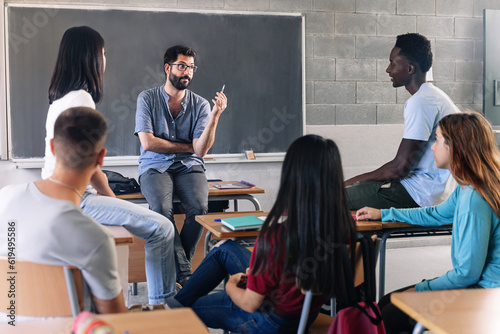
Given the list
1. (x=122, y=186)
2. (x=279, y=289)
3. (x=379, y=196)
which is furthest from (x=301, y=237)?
(x=122, y=186)

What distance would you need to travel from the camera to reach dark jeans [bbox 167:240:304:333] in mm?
1615

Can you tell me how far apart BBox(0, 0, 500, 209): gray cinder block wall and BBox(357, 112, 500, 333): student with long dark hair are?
273 centimetres

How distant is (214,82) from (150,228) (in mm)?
2337

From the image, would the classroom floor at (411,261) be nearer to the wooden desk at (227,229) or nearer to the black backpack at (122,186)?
the black backpack at (122,186)

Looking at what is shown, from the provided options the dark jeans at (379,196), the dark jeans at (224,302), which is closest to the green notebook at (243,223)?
the dark jeans at (224,302)

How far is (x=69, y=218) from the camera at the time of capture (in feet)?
4.22

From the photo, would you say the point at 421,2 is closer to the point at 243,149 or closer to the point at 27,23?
the point at 243,149

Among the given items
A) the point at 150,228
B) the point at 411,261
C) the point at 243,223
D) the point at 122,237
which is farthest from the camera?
the point at 411,261

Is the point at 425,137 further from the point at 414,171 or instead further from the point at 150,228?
the point at 150,228

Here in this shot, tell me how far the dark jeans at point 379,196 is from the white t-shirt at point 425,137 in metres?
0.04

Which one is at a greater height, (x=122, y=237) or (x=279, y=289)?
(x=122, y=237)

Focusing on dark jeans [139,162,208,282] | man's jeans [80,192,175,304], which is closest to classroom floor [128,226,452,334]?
dark jeans [139,162,208,282]

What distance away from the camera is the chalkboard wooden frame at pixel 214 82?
4.10 m

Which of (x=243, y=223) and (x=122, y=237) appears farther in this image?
(x=243, y=223)
